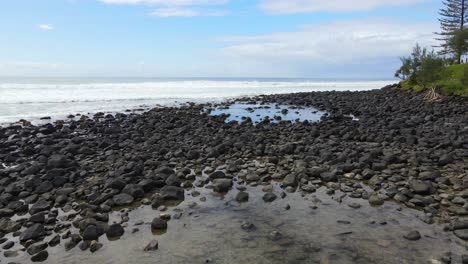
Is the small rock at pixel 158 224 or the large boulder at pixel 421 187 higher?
the large boulder at pixel 421 187

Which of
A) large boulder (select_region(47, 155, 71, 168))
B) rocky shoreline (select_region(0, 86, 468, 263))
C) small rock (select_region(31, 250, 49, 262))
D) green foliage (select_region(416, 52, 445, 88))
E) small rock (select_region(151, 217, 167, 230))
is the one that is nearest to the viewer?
small rock (select_region(31, 250, 49, 262))

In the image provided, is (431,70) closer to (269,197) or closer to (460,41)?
(460,41)

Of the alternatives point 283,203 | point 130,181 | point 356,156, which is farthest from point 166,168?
point 356,156

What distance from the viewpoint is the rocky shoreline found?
22.8 ft

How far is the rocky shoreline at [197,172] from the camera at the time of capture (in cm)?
695

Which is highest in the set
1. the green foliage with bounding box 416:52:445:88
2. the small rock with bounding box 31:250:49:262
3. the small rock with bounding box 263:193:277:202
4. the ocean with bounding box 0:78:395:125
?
the green foliage with bounding box 416:52:445:88

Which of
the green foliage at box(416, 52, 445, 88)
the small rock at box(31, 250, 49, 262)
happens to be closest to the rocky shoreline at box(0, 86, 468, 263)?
the small rock at box(31, 250, 49, 262)

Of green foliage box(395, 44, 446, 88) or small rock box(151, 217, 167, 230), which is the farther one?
green foliage box(395, 44, 446, 88)

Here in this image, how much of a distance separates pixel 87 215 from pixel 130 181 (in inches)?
82.0

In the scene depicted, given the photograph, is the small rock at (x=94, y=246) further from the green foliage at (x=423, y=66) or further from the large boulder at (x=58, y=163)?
the green foliage at (x=423, y=66)

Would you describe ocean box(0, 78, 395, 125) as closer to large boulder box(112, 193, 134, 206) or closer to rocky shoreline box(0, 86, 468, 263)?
rocky shoreline box(0, 86, 468, 263)

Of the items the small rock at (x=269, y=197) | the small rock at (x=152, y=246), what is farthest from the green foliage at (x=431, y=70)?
the small rock at (x=152, y=246)

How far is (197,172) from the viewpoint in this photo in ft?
34.0

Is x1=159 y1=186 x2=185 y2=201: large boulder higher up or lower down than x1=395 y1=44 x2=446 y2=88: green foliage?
lower down
